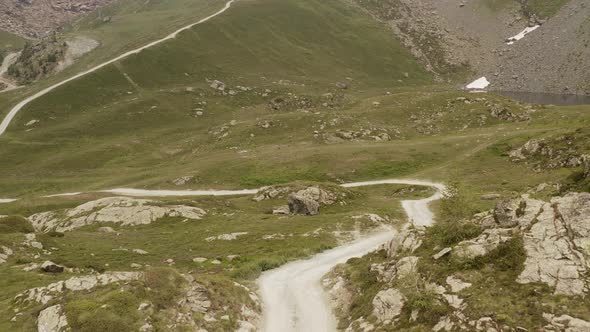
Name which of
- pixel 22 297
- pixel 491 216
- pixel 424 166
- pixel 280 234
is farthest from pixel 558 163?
pixel 22 297

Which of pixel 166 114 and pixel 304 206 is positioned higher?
pixel 304 206

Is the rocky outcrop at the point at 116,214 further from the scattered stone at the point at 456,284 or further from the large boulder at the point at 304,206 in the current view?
the scattered stone at the point at 456,284

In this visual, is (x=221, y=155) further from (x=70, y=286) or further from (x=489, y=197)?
(x=70, y=286)

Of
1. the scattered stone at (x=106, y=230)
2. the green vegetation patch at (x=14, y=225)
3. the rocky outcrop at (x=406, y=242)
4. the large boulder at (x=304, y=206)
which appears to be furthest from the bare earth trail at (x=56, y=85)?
the rocky outcrop at (x=406, y=242)

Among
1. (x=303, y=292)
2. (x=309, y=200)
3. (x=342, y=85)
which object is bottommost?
(x=342, y=85)

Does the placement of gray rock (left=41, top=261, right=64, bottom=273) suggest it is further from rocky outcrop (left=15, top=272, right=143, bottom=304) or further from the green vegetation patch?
the green vegetation patch

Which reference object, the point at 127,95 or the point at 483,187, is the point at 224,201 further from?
the point at 127,95

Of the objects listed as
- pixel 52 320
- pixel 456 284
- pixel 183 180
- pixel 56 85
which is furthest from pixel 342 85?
pixel 52 320
